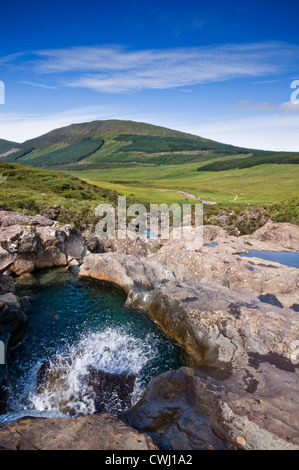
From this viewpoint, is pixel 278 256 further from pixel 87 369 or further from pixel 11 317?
pixel 11 317

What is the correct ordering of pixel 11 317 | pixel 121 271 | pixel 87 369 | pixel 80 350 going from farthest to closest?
pixel 121 271 → pixel 11 317 → pixel 80 350 → pixel 87 369

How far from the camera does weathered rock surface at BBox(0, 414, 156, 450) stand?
25.4 ft

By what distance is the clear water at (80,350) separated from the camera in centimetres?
1250

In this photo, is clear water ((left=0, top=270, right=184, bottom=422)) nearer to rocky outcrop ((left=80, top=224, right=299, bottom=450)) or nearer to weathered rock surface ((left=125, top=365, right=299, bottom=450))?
rocky outcrop ((left=80, top=224, right=299, bottom=450))

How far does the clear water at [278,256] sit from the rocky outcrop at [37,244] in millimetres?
21123

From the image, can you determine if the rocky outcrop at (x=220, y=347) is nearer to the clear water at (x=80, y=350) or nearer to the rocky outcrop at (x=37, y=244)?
the clear water at (x=80, y=350)

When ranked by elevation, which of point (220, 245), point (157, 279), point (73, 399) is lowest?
point (73, 399)

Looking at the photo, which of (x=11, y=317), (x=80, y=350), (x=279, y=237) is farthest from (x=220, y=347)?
(x=279, y=237)

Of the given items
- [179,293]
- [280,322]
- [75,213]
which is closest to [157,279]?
[179,293]

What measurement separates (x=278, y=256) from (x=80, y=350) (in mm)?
24944

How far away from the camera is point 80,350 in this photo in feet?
53.1

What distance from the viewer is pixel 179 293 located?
1866 cm

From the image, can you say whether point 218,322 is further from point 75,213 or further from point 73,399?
point 75,213
